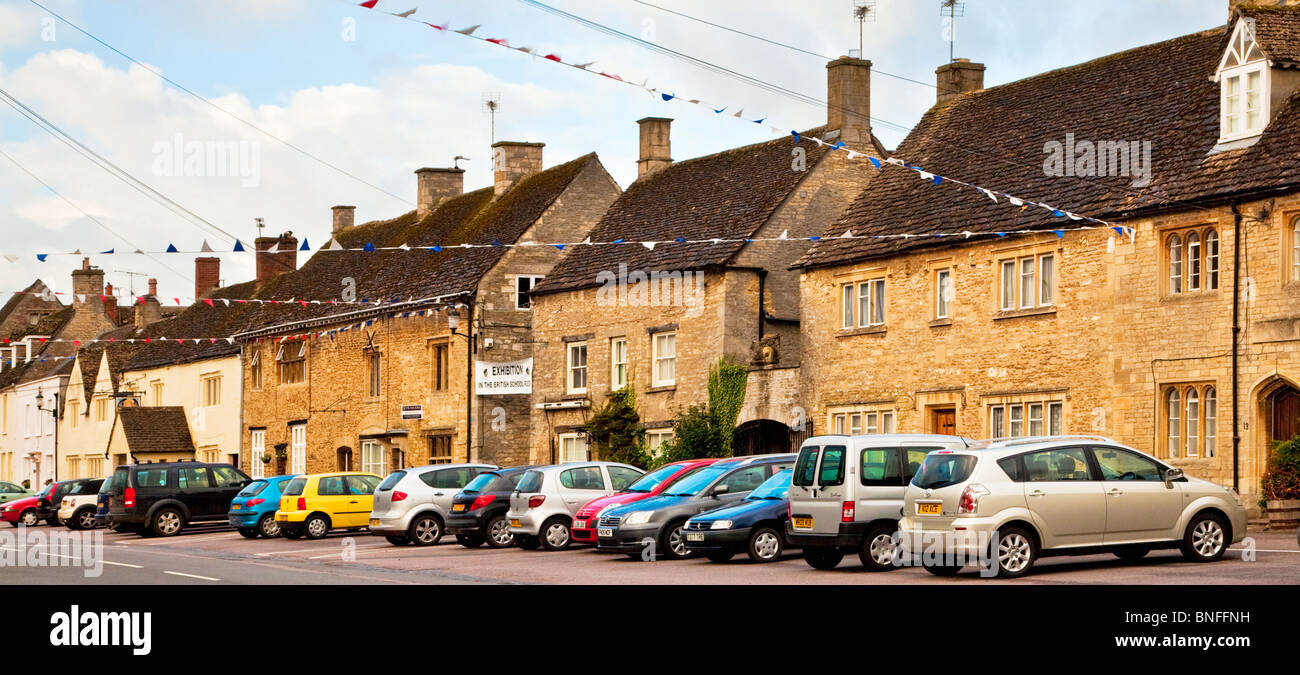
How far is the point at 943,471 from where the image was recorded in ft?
63.2

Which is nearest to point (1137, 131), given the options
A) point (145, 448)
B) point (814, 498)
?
point (814, 498)

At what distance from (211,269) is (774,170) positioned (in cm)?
4460

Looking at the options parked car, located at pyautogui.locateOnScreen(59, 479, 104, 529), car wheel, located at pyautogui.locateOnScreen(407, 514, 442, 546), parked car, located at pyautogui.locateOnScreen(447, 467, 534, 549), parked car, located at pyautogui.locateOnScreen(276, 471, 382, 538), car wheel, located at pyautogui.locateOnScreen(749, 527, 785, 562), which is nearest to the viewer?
car wheel, located at pyautogui.locateOnScreen(749, 527, 785, 562)

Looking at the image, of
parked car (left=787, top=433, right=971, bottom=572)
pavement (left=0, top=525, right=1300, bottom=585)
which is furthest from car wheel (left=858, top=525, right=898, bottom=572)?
pavement (left=0, top=525, right=1300, bottom=585)

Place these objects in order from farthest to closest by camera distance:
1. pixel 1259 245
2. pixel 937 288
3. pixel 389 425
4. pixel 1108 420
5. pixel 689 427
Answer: pixel 389 425 < pixel 689 427 < pixel 937 288 < pixel 1108 420 < pixel 1259 245

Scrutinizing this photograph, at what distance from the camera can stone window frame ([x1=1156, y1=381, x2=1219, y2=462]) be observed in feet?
91.1

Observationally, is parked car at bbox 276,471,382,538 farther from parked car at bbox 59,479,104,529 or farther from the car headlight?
parked car at bbox 59,479,104,529

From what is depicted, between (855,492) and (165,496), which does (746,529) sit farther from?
(165,496)

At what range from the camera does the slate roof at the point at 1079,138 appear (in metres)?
27.8

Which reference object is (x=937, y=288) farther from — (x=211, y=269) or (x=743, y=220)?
(x=211, y=269)

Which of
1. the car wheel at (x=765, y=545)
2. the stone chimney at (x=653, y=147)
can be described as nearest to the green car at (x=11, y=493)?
the stone chimney at (x=653, y=147)

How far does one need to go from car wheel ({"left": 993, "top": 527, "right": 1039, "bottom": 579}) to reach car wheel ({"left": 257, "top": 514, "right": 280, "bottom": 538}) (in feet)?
65.7

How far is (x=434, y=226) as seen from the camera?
54.4 m

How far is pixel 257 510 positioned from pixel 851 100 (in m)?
16.9
